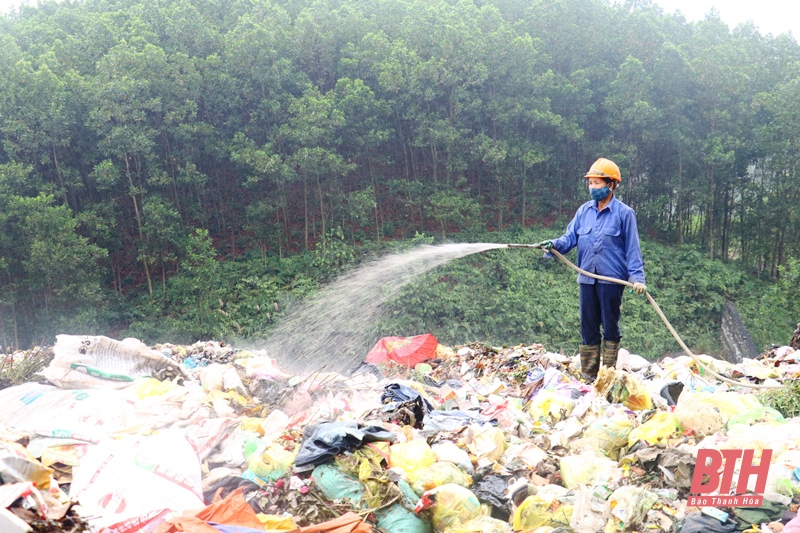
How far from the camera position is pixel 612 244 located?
437cm

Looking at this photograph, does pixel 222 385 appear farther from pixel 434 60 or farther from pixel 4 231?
pixel 434 60

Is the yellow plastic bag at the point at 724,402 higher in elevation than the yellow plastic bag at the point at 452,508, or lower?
higher

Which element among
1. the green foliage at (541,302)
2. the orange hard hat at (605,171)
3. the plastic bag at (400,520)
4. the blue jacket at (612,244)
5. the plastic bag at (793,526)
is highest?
the orange hard hat at (605,171)

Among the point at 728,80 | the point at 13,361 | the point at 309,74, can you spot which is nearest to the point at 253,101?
the point at 309,74

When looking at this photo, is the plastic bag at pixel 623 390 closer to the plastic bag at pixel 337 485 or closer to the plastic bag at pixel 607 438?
the plastic bag at pixel 607 438

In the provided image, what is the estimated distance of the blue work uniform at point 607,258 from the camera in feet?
14.2

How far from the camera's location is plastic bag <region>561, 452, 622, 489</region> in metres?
2.94

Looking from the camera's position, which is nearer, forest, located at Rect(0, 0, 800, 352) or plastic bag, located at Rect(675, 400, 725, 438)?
plastic bag, located at Rect(675, 400, 725, 438)

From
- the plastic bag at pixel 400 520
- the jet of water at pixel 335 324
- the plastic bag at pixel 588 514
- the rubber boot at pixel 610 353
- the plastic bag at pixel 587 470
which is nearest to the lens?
the plastic bag at pixel 588 514

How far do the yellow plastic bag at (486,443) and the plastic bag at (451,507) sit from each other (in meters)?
0.43

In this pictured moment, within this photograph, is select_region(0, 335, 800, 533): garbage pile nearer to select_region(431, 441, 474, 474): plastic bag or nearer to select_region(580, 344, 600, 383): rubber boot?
select_region(431, 441, 474, 474): plastic bag

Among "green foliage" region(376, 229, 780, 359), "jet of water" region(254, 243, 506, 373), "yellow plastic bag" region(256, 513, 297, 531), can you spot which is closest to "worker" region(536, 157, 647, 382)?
"jet of water" region(254, 243, 506, 373)

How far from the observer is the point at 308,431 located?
3.29m

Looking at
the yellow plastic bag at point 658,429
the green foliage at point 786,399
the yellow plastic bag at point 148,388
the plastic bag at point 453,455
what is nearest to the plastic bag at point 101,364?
the yellow plastic bag at point 148,388
